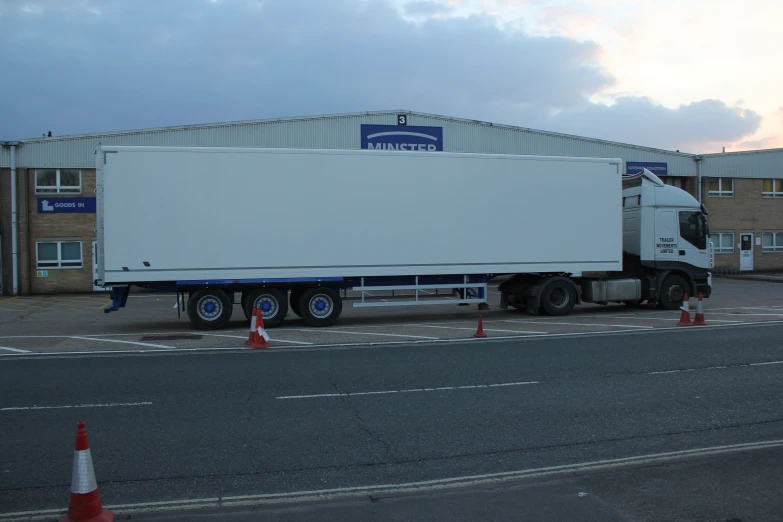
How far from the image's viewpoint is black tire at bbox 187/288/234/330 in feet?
50.0

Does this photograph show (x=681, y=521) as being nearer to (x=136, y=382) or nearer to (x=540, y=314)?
(x=136, y=382)

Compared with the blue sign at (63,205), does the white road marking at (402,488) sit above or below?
below

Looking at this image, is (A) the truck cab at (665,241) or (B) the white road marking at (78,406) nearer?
(B) the white road marking at (78,406)

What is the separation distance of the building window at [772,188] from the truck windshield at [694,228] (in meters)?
22.1

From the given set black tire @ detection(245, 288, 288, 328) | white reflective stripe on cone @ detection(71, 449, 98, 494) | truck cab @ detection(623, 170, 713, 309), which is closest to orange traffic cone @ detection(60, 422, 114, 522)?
white reflective stripe on cone @ detection(71, 449, 98, 494)

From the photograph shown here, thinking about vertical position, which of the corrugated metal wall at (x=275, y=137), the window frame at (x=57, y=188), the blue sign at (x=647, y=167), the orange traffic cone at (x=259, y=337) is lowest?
the orange traffic cone at (x=259, y=337)

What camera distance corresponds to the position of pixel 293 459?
594 cm

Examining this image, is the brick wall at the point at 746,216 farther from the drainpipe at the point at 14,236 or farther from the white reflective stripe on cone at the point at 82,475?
the white reflective stripe on cone at the point at 82,475

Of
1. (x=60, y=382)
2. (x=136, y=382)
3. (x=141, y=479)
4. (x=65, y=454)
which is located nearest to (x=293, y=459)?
(x=141, y=479)

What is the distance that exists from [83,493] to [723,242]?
37980mm

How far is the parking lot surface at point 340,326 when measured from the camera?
13.4m

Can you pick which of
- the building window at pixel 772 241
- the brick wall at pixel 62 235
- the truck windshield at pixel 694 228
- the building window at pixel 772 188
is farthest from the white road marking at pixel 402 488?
the building window at pixel 772 188

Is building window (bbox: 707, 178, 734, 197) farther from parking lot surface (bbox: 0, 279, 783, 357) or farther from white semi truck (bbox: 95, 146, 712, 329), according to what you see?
white semi truck (bbox: 95, 146, 712, 329)

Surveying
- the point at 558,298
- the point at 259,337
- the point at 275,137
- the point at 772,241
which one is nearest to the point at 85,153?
the point at 275,137
